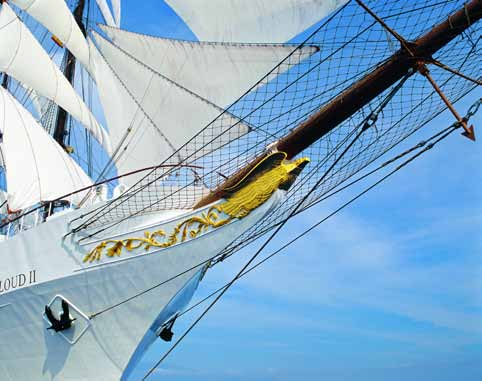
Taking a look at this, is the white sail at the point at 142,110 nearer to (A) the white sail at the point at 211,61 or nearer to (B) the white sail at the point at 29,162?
(A) the white sail at the point at 211,61

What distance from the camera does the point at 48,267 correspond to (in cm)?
Result: 827

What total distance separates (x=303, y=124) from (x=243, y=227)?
1.69 metres

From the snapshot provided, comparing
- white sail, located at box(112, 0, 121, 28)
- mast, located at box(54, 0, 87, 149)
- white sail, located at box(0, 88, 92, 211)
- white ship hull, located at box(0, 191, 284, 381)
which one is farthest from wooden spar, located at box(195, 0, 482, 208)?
white sail, located at box(112, 0, 121, 28)

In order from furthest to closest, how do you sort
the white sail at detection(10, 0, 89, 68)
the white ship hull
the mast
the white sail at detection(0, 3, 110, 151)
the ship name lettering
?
the mast → the white sail at detection(10, 0, 89, 68) → the white sail at detection(0, 3, 110, 151) → the ship name lettering → the white ship hull

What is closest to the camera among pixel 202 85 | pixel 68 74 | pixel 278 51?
pixel 278 51

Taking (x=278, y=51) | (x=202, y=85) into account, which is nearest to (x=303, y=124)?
(x=278, y=51)

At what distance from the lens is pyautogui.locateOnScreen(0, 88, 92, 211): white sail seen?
11.4 meters

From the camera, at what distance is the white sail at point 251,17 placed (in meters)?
8.57

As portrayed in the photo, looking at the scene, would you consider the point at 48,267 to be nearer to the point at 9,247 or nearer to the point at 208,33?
the point at 9,247

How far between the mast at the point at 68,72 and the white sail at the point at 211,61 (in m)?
3.75

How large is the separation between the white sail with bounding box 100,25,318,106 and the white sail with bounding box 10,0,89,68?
2.58 m

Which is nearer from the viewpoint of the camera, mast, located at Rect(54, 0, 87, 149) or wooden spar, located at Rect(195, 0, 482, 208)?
wooden spar, located at Rect(195, 0, 482, 208)

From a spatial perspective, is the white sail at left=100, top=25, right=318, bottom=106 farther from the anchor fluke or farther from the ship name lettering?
the ship name lettering

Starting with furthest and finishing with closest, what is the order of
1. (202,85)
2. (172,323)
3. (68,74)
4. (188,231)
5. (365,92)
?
(68,74), (202,85), (172,323), (188,231), (365,92)
